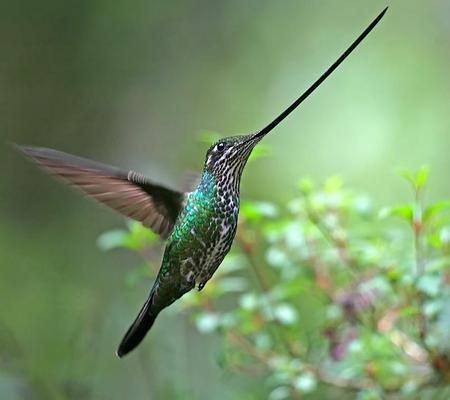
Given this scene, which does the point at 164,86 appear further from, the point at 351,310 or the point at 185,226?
the point at 185,226

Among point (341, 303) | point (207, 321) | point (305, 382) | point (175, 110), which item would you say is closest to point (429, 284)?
point (341, 303)

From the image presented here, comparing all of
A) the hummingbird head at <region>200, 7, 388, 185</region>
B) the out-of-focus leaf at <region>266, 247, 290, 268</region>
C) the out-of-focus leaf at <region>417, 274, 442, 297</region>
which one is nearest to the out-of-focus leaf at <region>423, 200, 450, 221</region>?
the out-of-focus leaf at <region>417, 274, 442, 297</region>

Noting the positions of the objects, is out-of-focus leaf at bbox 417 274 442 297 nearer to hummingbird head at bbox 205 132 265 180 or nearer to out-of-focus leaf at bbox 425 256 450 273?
out-of-focus leaf at bbox 425 256 450 273

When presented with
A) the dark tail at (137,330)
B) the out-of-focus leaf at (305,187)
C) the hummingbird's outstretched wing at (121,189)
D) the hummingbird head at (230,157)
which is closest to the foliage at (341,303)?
the out-of-focus leaf at (305,187)

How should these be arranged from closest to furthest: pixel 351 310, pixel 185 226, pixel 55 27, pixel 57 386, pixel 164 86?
pixel 185 226
pixel 351 310
pixel 57 386
pixel 55 27
pixel 164 86

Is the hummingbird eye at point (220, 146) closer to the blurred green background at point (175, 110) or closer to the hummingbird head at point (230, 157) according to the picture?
the hummingbird head at point (230, 157)

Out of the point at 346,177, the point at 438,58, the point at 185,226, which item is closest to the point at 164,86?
the point at 346,177

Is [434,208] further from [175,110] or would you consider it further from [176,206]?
[175,110]
